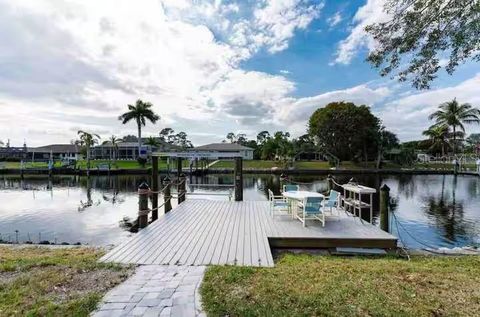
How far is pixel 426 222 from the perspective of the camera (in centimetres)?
1308

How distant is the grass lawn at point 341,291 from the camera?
317 cm

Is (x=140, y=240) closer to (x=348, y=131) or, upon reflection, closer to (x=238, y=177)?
(x=238, y=177)

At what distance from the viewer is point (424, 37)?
449 centimetres

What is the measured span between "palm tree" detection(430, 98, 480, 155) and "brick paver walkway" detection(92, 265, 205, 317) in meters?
53.6

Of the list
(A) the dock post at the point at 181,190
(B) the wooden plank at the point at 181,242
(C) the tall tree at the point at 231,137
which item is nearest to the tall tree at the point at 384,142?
(A) the dock post at the point at 181,190

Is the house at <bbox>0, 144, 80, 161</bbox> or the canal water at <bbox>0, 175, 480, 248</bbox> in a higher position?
the house at <bbox>0, 144, 80, 161</bbox>

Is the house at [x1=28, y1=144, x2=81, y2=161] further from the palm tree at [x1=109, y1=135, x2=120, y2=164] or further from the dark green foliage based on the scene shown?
the dark green foliage

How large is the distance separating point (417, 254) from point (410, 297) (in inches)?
156

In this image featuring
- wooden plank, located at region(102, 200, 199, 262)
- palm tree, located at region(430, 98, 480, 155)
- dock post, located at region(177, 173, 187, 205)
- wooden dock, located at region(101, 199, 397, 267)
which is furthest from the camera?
palm tree, located at region(430, 98, 480, 155)

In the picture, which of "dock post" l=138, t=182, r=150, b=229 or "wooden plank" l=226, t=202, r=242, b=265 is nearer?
"wooden plank" l=226, t=202, r=242, b=265

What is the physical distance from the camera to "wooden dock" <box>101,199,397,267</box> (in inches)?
204

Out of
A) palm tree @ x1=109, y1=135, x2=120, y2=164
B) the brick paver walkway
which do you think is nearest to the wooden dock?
the brick paver walkway

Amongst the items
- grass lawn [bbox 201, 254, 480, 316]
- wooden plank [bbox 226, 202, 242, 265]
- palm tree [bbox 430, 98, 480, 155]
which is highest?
palm tree [bbox 430, 98, 480, 155]

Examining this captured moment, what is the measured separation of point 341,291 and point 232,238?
3.16 m
